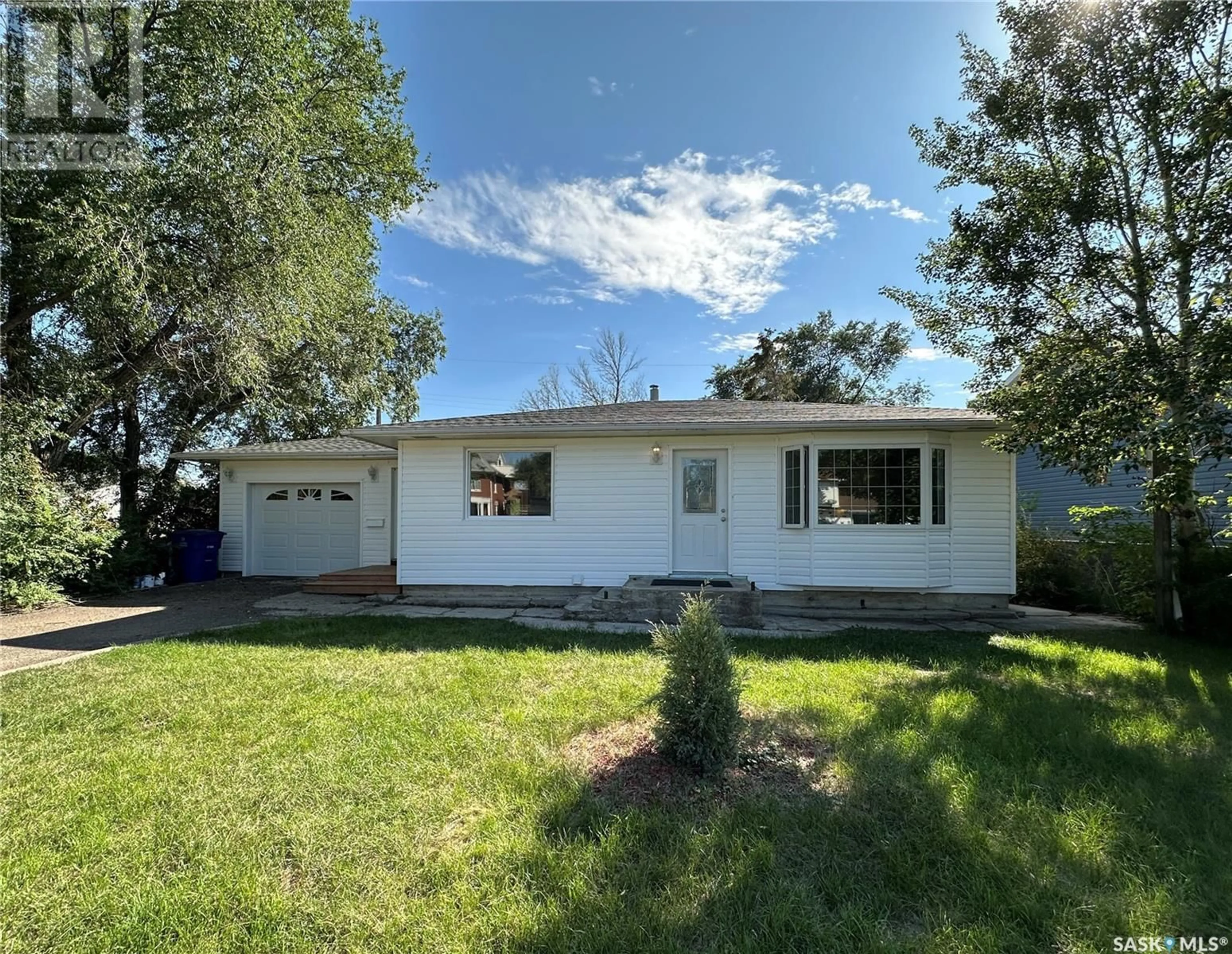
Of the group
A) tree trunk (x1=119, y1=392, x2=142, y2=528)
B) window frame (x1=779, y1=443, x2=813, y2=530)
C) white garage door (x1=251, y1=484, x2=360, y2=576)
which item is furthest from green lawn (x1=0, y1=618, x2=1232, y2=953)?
tree trunk (x1=119, y1=392, x2=142, y2=528)

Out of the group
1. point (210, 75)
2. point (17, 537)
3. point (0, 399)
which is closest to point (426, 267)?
point (210, 75)

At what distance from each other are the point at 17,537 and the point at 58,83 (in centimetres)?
750

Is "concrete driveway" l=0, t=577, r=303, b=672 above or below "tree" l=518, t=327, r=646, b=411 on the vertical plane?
below

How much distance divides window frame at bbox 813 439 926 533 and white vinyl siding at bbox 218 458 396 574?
784 cm

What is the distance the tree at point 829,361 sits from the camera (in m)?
23.8

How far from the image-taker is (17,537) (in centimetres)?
782

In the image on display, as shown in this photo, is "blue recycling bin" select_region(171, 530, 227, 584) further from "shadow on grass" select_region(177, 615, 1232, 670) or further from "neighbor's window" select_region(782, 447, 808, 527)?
"neighbor's window" select_region(782, 447, 808, 527)

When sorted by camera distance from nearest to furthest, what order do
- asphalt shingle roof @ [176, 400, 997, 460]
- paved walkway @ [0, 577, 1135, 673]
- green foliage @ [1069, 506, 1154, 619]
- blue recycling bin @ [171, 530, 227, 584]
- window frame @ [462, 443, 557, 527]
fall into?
paved walkway @ [0, 577, 1135, 673] → green foliage @ [1069, 506, 1154, 619] → asphalt shingle roof @ [176, 400, 997, 460] → window frame @ [462, 443, 557, 527] → blue recycling bin @ [171, 530, 227, 584]

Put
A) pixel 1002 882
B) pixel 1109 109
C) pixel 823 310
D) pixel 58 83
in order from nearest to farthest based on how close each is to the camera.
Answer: pixel 1002 882 < pixel 1109 109 < pixel 58 83 < pixel 823 310

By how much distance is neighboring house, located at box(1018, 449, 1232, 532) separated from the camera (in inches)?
392

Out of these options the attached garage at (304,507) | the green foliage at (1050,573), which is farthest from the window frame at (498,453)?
the green foliage at (1050,573)

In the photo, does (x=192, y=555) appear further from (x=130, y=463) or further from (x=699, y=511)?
(x=699, y=511)

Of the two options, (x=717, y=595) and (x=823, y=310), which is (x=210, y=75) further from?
(x=823, y=310)

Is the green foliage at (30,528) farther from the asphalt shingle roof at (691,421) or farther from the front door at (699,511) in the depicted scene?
the front door at (699,511)
